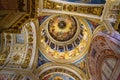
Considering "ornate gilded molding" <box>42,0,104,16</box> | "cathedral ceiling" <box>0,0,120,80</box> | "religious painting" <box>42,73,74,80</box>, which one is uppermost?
"ornate gilded molding" <box>42,0,104,16</box>

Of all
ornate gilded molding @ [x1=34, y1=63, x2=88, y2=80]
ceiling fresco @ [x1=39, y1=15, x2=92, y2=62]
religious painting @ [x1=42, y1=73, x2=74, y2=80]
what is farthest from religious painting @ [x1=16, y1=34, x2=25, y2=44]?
religious painting @ [x1=42, y1=73, x2=74, y2=80]

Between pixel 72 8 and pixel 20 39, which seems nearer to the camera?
pixel 72 8

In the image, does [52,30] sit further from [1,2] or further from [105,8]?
[1,2]

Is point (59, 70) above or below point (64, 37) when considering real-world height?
below

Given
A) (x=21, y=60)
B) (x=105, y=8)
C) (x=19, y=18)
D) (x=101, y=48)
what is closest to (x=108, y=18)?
(x=105, y=8)

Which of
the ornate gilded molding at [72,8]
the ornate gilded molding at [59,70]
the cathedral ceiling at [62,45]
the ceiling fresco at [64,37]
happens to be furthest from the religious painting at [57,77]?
the ornate gilded molding at [72,8]

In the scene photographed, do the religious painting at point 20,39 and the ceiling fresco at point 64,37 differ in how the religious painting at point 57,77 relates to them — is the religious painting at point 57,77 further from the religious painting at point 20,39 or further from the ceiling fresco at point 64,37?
the religious painting at point 20,39

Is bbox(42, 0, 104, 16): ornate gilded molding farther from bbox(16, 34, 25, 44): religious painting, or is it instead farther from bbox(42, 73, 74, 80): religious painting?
bbox(42, 73, 74, 80): religious painting

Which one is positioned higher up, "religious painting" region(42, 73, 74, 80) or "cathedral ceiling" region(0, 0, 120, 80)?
"cathedral ceiling" region(0, 0, 120, 80)

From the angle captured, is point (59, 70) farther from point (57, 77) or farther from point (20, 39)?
point (20, 39)

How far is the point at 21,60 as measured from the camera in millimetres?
12906

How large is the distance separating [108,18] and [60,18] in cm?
725

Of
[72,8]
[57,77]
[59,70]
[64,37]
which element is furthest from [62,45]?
[72,8]

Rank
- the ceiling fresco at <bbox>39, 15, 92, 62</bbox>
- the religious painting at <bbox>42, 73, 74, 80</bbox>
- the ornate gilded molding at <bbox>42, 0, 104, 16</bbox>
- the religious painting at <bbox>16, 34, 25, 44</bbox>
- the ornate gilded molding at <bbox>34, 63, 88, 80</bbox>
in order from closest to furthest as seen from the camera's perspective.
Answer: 1. the ornate gilded molding at <bbox>42, 0, 104, 16</bbox>
2. the religious painting at <bbox>16, 34, 25, 44</bbox>
3. the ornate gilded molding at <bbox>34, 63, 88, 80</bbox>
4. the ceiling fresco at <bbox>39, 15, 92, 62</bbox>
5. the religious painting at <bbox>42, 73, 74, 80</bbox>
